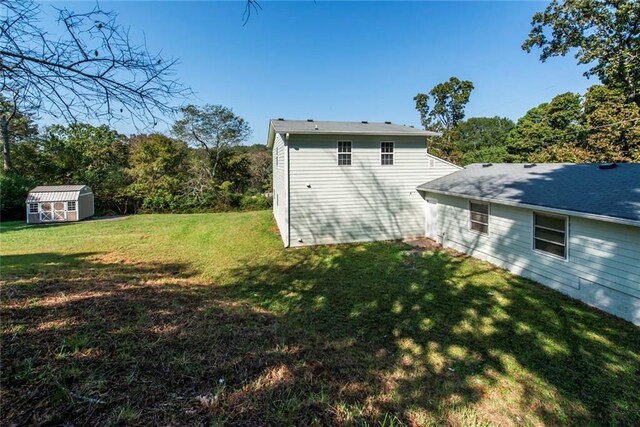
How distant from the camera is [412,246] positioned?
408 inches

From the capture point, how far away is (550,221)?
668cm

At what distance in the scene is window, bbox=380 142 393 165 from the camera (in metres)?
11.1

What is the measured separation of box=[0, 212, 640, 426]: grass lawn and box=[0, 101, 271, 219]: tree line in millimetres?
13900

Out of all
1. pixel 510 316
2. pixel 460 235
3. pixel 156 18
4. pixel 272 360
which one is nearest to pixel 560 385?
pixel 510 316

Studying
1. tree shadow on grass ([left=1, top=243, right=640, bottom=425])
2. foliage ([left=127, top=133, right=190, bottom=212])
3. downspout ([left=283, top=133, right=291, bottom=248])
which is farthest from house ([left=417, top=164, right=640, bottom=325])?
foliage ([left=127, top=133, right=190, bottom=212])

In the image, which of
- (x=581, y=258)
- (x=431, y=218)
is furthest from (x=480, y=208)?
(x=581, y=258)

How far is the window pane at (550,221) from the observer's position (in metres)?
6.43

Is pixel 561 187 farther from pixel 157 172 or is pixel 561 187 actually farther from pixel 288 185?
pixel 157 172

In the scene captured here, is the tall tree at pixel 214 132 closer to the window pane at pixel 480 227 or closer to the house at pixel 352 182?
the house at pixel 352 182

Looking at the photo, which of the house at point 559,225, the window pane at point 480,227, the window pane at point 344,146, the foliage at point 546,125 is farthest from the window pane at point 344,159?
the foliage at point 546,125

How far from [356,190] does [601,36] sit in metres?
17.6

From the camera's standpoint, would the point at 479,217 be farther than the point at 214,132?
No

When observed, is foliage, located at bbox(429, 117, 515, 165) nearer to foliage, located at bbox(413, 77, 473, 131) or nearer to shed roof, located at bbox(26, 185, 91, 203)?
foliage, located at bbox(413, 77, 473, 131)

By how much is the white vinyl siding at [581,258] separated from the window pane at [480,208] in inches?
12.6
